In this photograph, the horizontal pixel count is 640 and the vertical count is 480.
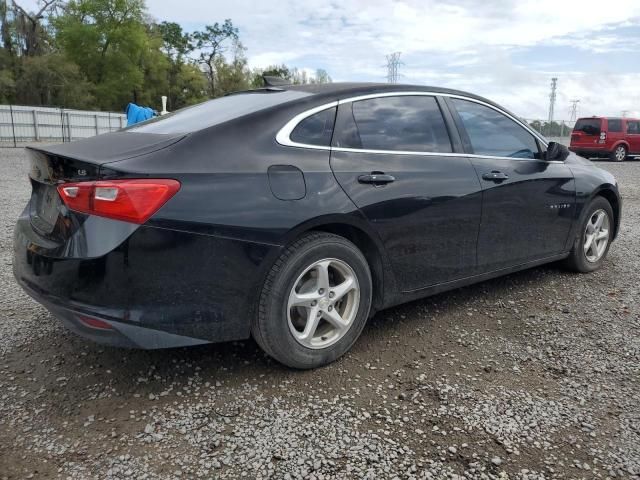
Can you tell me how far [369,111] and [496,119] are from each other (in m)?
1.30

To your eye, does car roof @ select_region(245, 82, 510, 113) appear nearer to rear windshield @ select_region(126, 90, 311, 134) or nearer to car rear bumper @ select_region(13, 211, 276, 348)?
rear windshield @ select_region(126, 90, 311, 134)

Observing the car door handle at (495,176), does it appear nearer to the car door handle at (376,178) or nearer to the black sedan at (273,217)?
the black sedan at (273,217)

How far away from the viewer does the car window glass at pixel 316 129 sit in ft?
9.48

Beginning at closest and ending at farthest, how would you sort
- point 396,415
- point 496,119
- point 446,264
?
1. point 396,415
2. point 446,264
3. point 496,119

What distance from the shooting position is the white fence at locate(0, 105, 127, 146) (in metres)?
28.6

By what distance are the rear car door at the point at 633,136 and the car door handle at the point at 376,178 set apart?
2286 cm

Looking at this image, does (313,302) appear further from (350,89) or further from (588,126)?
(588,126)

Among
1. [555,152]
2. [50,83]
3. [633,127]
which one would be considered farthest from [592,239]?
[50,83]

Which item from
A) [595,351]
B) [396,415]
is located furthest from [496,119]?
[396,415]

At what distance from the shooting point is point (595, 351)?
325cm

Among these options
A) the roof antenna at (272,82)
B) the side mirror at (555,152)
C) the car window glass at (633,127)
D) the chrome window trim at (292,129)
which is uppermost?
the car window glass at (633,127)

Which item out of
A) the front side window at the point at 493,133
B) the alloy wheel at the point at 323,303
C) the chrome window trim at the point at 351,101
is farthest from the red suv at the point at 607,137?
the alloy wheel at the point at 323,303

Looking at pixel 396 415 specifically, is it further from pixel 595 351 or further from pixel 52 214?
pixel 52 214

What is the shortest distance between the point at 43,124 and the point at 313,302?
3241 centimetres
